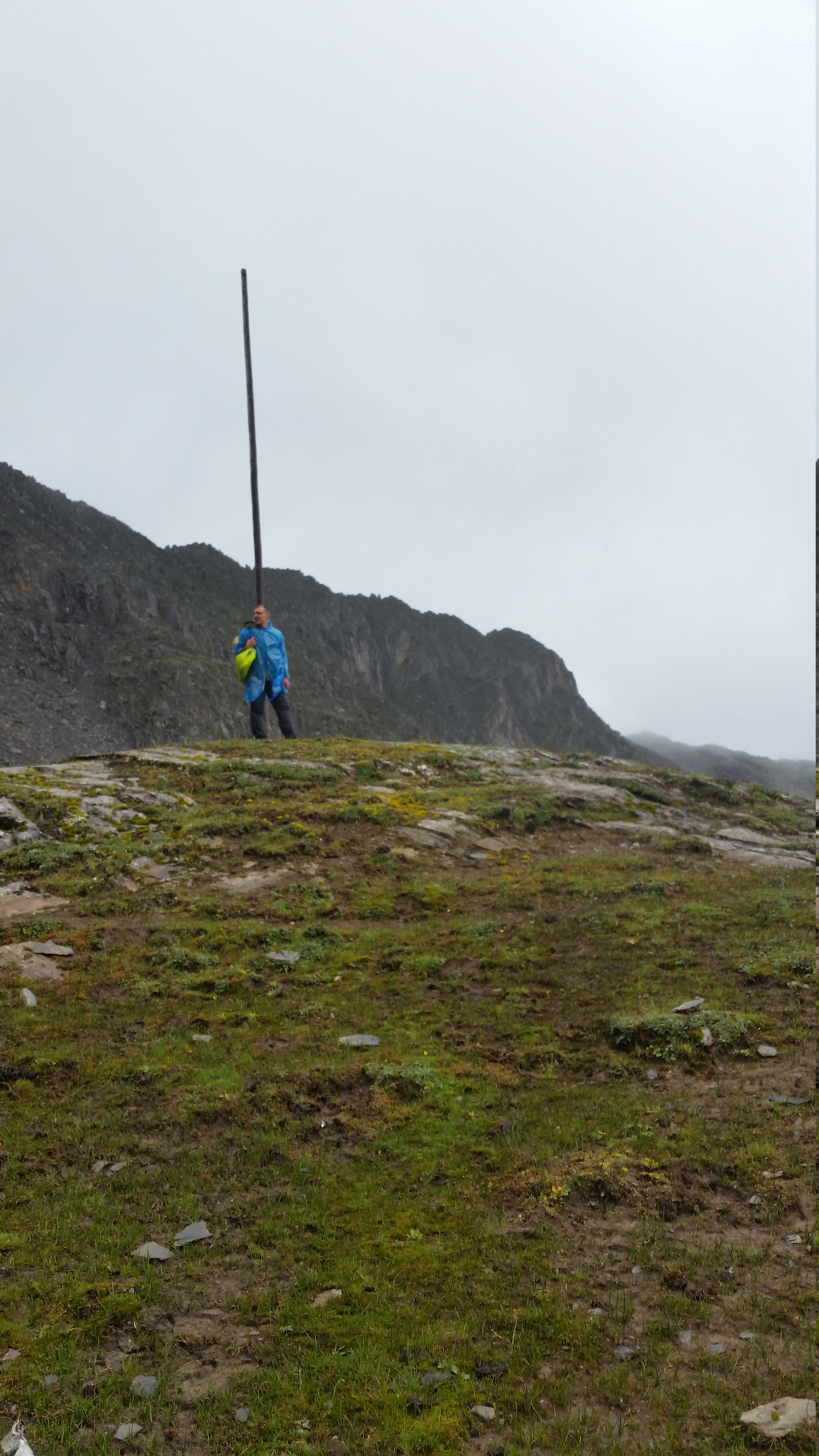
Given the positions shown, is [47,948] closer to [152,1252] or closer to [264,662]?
[152,1252]

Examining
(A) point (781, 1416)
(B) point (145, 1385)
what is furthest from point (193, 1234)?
(A) point (781, 1416)

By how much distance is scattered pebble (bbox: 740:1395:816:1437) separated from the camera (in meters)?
4.63

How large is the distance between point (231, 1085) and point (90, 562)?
159 metres

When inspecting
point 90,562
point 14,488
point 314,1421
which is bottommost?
point 314,1421

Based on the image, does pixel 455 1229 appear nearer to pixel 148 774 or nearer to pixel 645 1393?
pixel 645 1393

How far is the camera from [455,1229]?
6695 millimetres

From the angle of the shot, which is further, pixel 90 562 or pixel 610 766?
pixel 90 562

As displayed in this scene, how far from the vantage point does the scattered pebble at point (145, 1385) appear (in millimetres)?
5148

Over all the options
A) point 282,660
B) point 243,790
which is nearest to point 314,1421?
point 243,790

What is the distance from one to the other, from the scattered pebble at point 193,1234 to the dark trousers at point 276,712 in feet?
67.9

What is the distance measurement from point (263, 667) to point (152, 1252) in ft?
69.0

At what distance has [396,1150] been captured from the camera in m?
7.93

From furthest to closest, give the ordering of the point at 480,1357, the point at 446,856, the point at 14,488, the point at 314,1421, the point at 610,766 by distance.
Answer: the point at 14,488, the point at 610,766, the point at 446,856, the point at 480,1357, the point at 314,1421

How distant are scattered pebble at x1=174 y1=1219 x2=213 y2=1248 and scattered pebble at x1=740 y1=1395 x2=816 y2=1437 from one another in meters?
4.01
